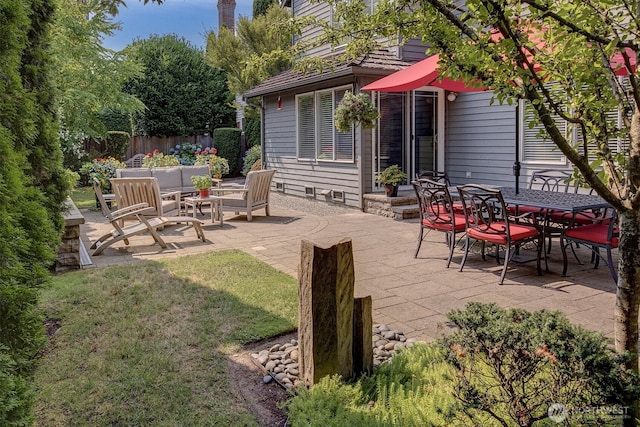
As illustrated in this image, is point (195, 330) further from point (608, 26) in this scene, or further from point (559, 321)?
point (608, 26)

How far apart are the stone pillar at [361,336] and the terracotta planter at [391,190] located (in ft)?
22.0

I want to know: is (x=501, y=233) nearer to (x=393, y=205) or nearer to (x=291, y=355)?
(x=291, y=355)

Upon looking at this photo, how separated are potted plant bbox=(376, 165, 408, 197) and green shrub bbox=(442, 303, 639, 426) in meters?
7.12

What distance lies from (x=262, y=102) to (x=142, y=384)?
41.2ft

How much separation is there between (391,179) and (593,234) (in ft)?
16.2

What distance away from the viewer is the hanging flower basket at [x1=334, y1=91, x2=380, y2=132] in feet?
31.0

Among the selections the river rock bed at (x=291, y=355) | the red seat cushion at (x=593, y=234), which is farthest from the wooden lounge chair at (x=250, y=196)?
the river rock bed at (x=291, y=355)

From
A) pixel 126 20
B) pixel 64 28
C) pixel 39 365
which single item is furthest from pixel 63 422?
pixel 126 20

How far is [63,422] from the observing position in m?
2.68

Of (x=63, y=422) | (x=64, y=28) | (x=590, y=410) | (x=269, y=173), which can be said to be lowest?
(x=63, y=422)

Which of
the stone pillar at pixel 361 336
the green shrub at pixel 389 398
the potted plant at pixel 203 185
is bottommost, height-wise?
the green shrub at pixel 389 398

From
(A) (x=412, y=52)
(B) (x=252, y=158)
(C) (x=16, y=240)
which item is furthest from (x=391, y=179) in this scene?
(B) (x=252, y=158)

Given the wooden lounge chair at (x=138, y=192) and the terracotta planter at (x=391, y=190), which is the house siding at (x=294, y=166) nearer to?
the terracotta planter at (x=391, y=190)

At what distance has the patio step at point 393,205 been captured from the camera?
9.30m
